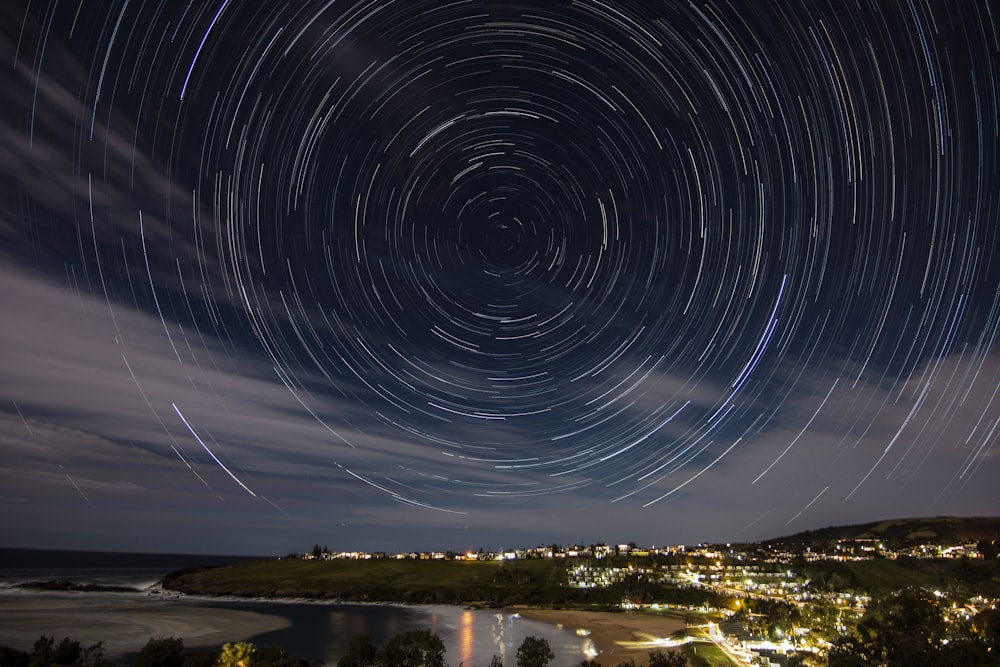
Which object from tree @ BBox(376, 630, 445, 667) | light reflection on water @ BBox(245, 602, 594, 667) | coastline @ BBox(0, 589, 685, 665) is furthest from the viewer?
coastline @ BBox(0, 589, 685, 665)

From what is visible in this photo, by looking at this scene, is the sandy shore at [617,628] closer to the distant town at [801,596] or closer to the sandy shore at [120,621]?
the distant town at [801,596]

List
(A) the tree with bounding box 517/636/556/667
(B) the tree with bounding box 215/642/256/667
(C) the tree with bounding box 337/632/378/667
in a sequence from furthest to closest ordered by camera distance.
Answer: (C) the tree with bounding box 337/632/378/667 < (A) the tree with bounding box 517/636/556/667 < (B) the tree with bounding box 215/642/256/667

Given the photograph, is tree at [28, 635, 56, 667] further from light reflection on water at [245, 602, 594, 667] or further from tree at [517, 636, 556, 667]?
tree at [517, 636, 556, 667]

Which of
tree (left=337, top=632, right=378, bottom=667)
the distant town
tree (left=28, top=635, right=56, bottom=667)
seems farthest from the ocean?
the distant town

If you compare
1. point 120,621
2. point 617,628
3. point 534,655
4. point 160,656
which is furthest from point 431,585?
point 160,656

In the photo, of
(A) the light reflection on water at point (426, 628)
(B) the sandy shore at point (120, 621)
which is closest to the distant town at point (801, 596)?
(A) the light reflection on water at point (426, 628)
